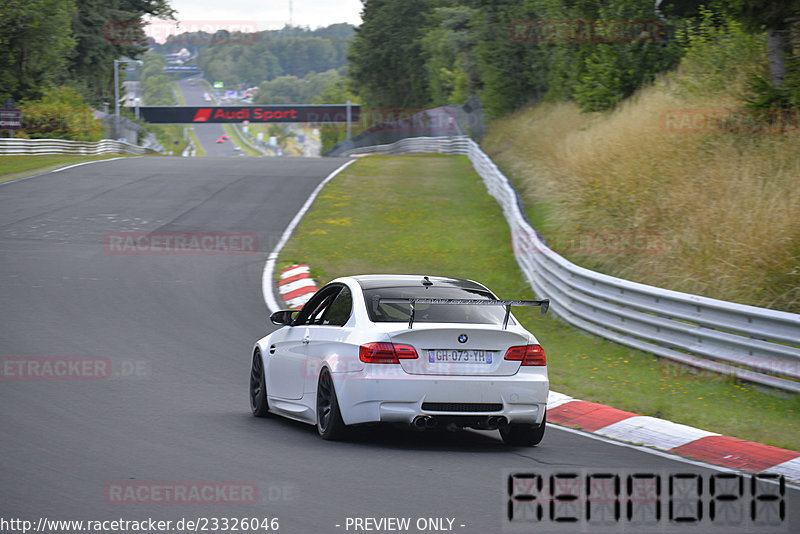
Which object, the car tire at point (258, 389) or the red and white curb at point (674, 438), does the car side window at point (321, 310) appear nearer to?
the car tire at point (258, 389)

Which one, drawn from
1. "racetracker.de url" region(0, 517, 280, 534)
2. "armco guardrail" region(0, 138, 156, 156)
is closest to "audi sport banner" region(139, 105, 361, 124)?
"armco guardrail" region(0, 138, 156, 156)

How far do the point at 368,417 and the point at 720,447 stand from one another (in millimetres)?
2877

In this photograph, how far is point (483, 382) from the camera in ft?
26.1

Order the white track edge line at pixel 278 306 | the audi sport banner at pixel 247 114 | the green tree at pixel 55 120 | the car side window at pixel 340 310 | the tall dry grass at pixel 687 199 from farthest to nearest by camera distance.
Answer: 1. the audi sport banner at pixel 247 114
2. the green tree at pixel 55 120
3. the tall dry grass at pixel 687 199
4. the car side window at pixel 340 310
5. the white track edge line at pixel 278 306

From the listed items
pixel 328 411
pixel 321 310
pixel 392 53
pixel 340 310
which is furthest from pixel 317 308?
pixel 392 53

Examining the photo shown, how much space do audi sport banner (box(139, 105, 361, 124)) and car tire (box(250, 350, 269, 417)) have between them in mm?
78472

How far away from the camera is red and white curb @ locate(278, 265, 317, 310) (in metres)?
17.6

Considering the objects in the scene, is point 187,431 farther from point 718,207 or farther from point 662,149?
point 662,149

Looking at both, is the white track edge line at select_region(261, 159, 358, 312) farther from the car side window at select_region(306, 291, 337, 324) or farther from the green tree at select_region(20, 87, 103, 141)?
the green tree at select_region(20, 87, 103, 141)

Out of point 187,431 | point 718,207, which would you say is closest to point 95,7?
point 718,207

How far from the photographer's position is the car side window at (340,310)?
863 centimetres

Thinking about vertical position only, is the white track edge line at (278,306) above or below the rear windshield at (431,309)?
below

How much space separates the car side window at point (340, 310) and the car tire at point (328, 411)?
0.48 meters

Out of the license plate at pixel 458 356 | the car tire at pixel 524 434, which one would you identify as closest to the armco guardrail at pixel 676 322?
the car tire at pixel 524 434
